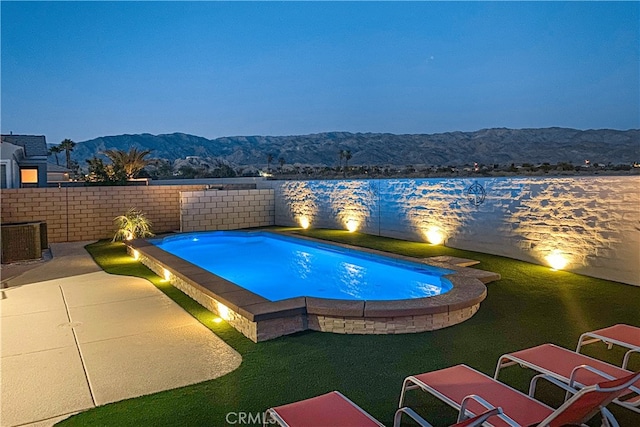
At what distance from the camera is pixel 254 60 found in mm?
42812

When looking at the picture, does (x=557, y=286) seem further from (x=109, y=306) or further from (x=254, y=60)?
(x=254, y=60)

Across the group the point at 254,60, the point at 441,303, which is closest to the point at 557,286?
the point at 441,303

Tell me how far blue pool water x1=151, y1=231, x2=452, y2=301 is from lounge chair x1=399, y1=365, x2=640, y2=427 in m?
3.22

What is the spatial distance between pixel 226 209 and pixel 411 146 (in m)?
46.5

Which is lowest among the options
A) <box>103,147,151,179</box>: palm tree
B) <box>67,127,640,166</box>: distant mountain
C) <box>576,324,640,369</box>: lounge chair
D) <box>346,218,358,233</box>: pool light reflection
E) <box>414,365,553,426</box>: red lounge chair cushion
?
<box>346,218,358,233</box>: pool light reflection

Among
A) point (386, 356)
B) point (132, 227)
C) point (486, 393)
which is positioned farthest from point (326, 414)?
point (132, 227)

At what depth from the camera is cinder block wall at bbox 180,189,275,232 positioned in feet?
40.6

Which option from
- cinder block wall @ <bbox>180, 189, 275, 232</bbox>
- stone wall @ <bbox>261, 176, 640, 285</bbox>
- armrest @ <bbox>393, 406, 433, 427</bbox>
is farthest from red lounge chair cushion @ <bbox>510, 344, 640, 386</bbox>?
cinder block wall @ <bbox>180, 189, 275, 232</bbox>

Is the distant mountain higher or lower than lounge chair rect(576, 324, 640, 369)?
higher

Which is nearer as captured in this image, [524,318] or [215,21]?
[524,318]

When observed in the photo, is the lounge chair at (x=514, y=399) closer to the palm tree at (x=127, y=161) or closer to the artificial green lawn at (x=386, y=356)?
the artificial green lawn at (x=386, y=356)

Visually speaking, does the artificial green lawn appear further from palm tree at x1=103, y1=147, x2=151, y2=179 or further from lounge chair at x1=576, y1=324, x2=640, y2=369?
palm tree at x1=103, y1=147, x2=151, y2=179

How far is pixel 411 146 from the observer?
56.3 m

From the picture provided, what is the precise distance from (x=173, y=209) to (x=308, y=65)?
42826mm
